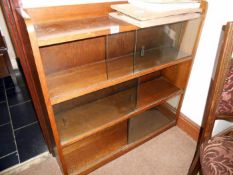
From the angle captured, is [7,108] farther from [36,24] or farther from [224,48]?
[224,48]

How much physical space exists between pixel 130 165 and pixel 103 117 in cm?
44

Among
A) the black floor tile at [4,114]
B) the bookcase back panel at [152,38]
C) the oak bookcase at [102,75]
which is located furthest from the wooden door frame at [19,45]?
the black floor tile at [4,114]

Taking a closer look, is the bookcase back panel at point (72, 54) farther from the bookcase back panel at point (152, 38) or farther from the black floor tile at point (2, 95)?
the black floor tile at point (2, 95)

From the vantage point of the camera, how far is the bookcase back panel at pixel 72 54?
1.04 metres

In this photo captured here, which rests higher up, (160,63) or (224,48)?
(224,48)

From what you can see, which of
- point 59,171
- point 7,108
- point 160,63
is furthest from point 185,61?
point 7,108

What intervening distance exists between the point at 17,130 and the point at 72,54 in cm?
103

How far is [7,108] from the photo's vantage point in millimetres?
1932

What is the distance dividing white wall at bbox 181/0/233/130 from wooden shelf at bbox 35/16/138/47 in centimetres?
60

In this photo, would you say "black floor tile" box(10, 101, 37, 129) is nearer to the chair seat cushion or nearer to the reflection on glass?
the reflection on glass

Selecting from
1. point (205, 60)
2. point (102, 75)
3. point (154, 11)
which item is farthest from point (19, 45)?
point (205, 60)

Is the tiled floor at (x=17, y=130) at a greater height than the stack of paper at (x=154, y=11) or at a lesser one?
lesser

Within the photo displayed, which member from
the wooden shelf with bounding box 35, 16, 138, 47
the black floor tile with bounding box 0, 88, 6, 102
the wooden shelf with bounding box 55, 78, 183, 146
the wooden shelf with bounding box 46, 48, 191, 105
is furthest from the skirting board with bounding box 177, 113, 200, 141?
the black floor tile with bounding box 0, 88, 6, 102

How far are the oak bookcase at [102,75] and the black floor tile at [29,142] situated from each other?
1.07 feet
